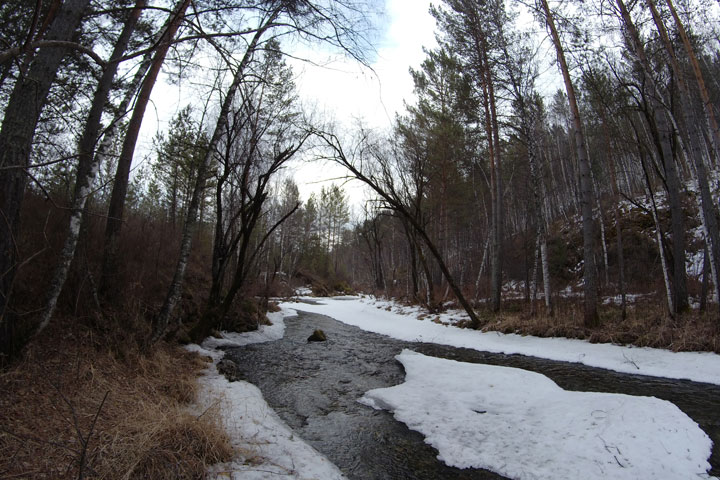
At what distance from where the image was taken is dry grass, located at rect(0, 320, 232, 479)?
210 centimetres

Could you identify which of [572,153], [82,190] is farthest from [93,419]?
[572,153]

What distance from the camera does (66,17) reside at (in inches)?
110

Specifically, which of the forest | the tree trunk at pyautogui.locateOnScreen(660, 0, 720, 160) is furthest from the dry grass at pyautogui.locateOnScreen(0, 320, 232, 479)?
the tree trunk at pyautogui.locateOnScreen(660, 0, 720, 160)

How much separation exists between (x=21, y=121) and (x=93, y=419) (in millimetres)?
2588

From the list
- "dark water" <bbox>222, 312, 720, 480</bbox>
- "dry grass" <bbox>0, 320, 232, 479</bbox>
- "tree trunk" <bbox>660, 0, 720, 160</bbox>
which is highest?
"tree trunk" <bbox>660, 0, 720, 160</bbox>

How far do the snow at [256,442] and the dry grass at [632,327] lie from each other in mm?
6780

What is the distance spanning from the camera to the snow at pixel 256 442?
263cm

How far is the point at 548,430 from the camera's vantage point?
3.43 metres

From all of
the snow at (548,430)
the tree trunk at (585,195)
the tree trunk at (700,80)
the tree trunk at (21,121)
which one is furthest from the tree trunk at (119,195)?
the tree trunk at (700,80)

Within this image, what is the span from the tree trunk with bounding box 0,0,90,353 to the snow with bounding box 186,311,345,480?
88.2 inches

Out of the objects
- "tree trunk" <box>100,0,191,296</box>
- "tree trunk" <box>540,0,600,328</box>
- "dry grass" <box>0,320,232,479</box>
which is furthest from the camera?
"tree trunk" <box>540,0,600,328</box>

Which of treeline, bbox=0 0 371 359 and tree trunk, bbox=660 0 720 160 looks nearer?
treeline, bbox=0 0 371 359

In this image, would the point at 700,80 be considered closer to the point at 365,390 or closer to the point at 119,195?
the point at 365,390

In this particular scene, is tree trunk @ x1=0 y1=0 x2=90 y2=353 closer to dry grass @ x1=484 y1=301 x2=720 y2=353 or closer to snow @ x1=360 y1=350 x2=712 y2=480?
snow @ x1=360 y1=350 x2=712 y2=480
